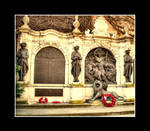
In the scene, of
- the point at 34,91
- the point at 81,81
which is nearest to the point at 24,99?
the point at 34,91

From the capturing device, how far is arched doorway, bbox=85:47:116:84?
412 inches

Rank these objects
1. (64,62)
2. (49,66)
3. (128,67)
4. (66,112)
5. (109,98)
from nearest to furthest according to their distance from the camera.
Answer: (66,112)
(109,98)
(49,66)
(64,62)
(128,67)

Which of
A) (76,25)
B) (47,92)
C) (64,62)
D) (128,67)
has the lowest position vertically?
(47,92)

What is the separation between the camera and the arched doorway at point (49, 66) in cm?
987

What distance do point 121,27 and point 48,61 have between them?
15.5 feet

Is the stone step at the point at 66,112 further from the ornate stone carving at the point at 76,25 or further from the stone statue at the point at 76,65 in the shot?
the ornate stone carving at the point at 76,25

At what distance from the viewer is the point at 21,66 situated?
937cm

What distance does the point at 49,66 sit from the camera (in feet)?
32.8

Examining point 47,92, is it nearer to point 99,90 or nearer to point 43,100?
point 43,100

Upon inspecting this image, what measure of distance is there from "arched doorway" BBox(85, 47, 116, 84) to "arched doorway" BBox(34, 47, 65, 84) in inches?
58.7

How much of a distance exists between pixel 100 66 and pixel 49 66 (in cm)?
287

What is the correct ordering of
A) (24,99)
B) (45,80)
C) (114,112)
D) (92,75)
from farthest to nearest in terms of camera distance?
(92,75), (45,80), (24,99), (114,112)

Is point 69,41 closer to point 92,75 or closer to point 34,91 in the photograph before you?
point 92,75

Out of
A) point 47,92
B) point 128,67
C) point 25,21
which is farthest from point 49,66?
point 128,67
